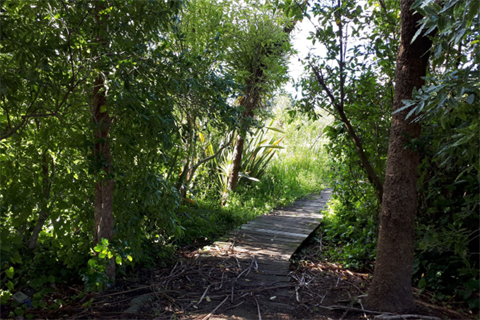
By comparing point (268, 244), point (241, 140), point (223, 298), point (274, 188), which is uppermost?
point (241, 140)

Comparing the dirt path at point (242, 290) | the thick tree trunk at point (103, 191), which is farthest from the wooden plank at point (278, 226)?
the thick tree trunk at point (103, 191)

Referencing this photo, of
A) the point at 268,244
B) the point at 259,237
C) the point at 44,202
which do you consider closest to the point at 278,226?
the point at 259,237

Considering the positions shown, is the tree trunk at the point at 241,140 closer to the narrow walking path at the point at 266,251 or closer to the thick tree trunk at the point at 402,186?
the narrow walking path at the point at 266,251

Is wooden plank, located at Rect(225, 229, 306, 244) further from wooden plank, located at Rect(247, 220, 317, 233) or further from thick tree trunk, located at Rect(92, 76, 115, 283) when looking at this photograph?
thick tree trunk, located at Rect(92, 76, 115, 283)

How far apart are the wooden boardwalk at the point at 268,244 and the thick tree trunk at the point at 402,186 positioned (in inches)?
39.4

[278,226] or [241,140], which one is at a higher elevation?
[241,140]

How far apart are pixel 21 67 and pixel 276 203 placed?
218 inches

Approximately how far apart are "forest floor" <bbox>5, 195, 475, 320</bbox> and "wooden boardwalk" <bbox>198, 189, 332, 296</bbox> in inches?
1.9

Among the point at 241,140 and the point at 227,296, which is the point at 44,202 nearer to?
the point at 227,296

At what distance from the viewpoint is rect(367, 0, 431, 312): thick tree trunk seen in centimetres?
252

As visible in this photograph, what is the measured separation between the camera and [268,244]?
441 centimetres

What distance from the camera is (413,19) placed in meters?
2.50

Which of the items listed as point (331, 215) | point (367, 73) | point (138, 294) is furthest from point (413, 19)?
point (331, 215)

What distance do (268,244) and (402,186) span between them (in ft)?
7.30
